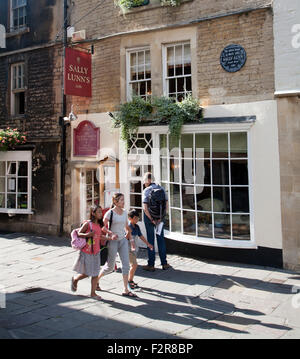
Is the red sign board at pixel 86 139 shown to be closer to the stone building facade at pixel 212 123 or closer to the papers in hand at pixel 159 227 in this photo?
the stone building facade at pixel 212 123

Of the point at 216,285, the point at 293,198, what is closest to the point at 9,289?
the point at 216,285

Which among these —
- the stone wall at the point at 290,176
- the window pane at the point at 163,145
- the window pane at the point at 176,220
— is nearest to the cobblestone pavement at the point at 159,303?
the stone wall at the point at 290,176

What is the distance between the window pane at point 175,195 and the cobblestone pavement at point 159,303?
4.63ft

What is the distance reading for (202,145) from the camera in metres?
9.12

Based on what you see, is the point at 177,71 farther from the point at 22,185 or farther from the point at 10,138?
the point at 22,185

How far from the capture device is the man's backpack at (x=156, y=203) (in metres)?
8.06

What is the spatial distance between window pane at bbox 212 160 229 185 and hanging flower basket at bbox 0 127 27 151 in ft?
22.5

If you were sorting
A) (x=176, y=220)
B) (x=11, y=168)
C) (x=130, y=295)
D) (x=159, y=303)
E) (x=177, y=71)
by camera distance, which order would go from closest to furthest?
(x=159, y=303) < (x=130, y=295) < (x=176, y=220) < (x=177, y=71) < (x=11, y=168)

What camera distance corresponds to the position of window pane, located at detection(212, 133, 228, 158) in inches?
349

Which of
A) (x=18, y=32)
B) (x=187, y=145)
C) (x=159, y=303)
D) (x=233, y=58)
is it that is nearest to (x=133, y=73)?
(x=187, y=145)

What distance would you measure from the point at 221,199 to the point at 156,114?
276 cm

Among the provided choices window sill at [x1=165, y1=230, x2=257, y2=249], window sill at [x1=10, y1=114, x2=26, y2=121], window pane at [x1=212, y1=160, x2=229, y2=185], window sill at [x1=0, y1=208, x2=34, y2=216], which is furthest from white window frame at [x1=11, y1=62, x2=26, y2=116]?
window pane at [x1=212, y1=160, x2=229, y2=185]

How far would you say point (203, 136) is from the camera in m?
9.11

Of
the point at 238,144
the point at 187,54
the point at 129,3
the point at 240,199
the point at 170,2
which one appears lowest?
the point at 240,199
